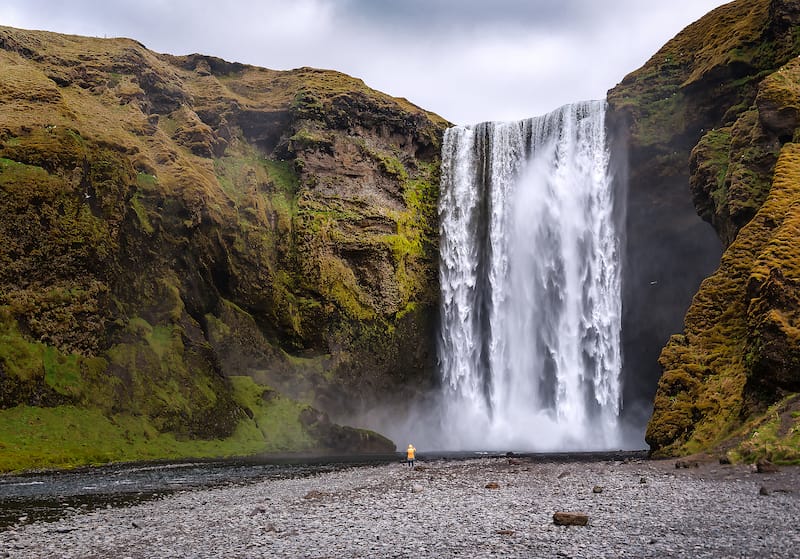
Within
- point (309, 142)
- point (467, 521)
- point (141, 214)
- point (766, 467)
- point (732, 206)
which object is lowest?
point (467, 521)

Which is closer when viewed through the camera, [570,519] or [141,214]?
[570,519]

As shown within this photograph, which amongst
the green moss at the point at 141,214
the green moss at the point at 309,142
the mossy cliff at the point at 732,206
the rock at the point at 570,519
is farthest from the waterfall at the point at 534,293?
the rock at the point at 570,519

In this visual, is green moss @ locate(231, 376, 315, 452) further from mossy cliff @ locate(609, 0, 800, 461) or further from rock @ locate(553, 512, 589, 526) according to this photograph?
rock @ locate(553, 512, 589, 526)

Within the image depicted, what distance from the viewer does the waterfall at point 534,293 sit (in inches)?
1921

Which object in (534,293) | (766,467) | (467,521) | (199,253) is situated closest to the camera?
(467,521)

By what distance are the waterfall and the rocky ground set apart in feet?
89.2

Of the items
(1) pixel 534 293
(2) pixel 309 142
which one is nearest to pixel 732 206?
(1) pixel 534 293

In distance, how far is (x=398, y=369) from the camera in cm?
5878

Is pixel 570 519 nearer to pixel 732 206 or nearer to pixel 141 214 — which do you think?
pixel 732 206

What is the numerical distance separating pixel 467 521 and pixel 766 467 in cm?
932

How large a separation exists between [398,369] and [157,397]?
22222mm

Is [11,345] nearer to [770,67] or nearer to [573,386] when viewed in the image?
[573,386]

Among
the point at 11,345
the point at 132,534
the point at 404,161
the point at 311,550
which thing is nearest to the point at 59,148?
the point at 11,345

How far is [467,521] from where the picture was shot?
46.0ft
